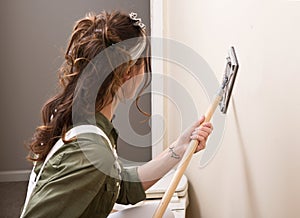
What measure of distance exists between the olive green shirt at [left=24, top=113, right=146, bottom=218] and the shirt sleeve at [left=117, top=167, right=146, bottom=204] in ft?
0.90

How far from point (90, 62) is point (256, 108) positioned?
39cm

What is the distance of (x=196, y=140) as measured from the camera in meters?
1.08

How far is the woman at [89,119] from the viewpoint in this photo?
0.99 meters

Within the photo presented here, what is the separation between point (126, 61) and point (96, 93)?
0.10m

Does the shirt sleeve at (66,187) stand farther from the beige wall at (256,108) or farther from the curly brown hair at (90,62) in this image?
the beige wall at (256,108)

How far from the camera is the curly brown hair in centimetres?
108

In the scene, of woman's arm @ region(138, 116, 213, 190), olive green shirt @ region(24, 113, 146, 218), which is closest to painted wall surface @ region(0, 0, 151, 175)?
woman's arm @ region(138, 116, 213, 190)

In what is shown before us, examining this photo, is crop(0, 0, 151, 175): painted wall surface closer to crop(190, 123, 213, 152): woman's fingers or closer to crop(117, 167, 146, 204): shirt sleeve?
crop(117, 167, 146, 204): shirt sleeve

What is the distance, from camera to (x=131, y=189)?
137 cm

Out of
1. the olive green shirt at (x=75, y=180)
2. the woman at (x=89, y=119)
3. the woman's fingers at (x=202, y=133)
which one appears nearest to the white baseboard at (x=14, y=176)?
the woman at (x=89, y=119)

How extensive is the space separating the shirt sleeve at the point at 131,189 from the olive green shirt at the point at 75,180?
0.90ft

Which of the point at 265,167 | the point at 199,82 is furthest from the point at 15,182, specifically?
the point at 265,167

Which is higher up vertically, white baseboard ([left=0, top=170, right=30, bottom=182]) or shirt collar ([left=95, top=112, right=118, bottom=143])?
shirt collar ([left=95, top=112, right=118, bottom=143])

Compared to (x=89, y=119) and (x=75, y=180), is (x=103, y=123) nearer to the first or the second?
(x=89, y=119)
